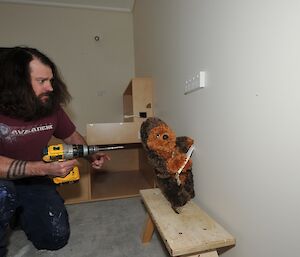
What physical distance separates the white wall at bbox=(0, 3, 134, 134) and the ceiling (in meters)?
0.04

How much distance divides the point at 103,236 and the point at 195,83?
1018 millimetres

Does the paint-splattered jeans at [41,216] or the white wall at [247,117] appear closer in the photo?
the white wall at [247,117]

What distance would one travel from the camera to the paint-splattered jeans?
4.00 feet

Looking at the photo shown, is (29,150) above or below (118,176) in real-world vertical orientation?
above

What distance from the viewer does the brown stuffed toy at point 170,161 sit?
1.07 metres

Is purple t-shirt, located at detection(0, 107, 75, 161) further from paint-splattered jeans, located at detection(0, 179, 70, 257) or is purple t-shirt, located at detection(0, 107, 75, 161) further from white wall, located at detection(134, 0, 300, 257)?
white wall, located at detection(134, 0, 300, 257)

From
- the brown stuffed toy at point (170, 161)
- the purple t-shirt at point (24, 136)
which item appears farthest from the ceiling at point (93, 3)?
the brown stuffed toy at point (170, 161)

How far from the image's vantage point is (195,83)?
1.15 metres

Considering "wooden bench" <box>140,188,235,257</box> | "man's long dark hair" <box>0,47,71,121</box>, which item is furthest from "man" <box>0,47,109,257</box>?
"wooden bench" <box>140,188,235,257</box>

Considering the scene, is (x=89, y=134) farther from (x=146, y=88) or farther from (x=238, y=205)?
(x=238, y=205)

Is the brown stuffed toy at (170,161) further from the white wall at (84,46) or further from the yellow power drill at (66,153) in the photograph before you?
the white wall at (84,46)

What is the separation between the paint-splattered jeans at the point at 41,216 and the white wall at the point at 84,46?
1467 millimetres

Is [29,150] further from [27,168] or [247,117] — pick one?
[247,117]

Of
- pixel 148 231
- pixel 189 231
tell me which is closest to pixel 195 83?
pixel 189 231
